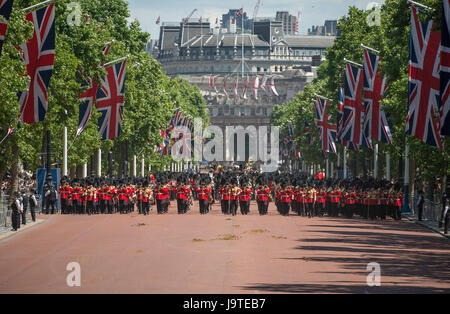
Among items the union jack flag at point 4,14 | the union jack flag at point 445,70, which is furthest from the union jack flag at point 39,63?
the union jack flag at point 445,70

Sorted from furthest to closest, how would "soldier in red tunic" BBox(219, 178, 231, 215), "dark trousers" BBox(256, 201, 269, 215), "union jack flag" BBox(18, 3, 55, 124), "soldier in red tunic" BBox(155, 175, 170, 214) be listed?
"soldier in red tunic" BBox(155, 175, 170, 214), "dark trousers" BBox(256, 201, 269, 215), "soldier in red tunic" BBox(219, 178, 231, 215), "union jack flag" BBox(18, 3, 55, 124)

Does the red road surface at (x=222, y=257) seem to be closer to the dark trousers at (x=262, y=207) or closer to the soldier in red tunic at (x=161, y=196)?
the dark trousers at (x=262, y=207)

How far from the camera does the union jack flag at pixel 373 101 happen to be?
155 feet

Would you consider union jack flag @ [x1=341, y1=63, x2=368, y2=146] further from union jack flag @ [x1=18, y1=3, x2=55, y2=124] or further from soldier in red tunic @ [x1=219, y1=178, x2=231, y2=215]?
union jack flag @ [x1=18, y1=3, x2=55, y2=124]

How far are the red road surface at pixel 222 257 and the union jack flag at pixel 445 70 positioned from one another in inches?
140

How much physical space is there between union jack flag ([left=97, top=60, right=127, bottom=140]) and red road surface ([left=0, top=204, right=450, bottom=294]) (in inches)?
304

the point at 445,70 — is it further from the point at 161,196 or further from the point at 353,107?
the point at 353,107

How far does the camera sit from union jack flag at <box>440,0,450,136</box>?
2544 cm

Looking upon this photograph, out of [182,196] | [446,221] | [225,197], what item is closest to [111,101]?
[182,196]

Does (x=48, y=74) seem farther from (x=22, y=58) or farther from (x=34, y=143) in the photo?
(x=34, y=143)

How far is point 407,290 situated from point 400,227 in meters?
22.0

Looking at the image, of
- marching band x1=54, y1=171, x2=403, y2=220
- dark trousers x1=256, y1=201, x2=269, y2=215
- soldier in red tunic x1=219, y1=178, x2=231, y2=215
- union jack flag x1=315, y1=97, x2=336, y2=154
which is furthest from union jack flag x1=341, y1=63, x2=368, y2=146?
union jack flag x1=315, y1=97, x2=336, y2=154

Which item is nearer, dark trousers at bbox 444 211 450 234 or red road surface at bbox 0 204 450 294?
red road surface at bbox 0 204 450 294

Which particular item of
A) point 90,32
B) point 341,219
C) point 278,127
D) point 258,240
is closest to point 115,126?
point 90,32
